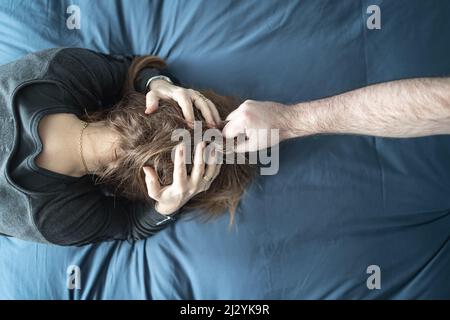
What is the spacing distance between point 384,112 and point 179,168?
0.40 metres

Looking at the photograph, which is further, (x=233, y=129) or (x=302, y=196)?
(x=302, y=196)

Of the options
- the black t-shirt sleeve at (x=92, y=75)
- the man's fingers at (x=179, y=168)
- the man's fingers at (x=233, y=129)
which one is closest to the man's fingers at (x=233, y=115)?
the man's fingers at (x=233, y=129)

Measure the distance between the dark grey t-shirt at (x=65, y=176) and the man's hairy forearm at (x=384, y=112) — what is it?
15.3 inches

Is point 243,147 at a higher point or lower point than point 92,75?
lower

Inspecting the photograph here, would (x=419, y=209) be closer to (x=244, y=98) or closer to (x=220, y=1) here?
(x=244, y=98)

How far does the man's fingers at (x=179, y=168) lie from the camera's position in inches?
28.2

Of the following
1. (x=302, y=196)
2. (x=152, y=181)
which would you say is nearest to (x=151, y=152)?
(x=152, y=181)

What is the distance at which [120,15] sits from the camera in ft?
3.40

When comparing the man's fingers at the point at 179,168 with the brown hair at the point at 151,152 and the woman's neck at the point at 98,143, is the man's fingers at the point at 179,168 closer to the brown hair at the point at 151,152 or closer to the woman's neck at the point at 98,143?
the brown hair at the point at 151,152

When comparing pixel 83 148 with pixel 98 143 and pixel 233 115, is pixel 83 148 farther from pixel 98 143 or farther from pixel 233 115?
pixel 233 115

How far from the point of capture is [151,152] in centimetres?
74
